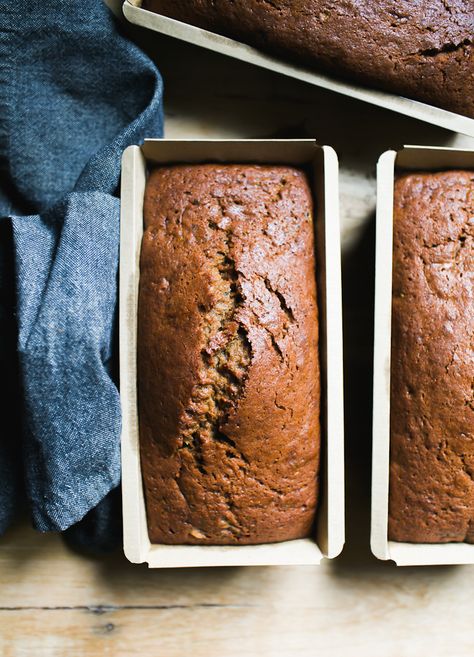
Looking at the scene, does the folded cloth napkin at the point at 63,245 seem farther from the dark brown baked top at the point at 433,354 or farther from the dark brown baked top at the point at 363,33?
the dark brown baked top at the point at 433,354

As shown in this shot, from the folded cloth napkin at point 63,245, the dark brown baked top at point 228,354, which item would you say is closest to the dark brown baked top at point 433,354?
the dark brown baked top at point 228,354

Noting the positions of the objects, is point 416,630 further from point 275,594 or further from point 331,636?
point 275,594

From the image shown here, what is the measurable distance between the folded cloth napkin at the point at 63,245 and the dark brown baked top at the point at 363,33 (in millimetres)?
212

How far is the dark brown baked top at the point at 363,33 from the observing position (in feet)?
4.03

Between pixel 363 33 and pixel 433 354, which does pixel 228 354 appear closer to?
pixel 433 354

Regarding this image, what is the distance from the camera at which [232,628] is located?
1.44 metres

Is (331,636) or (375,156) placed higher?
(375,156)

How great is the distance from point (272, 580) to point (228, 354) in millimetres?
654

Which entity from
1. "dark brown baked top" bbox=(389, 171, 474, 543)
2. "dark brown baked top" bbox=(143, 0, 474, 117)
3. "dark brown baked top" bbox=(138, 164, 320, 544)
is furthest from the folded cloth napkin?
"dark brown baked top" bbox=(389, 171, 474, 543)

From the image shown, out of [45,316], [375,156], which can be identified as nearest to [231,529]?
[45,316]

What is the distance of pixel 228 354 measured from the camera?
3.84 feet

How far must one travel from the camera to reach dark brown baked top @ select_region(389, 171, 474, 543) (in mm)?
1180

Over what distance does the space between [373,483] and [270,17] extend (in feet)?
3.28

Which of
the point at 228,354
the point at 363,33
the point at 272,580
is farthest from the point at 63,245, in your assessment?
the point at 272,580
